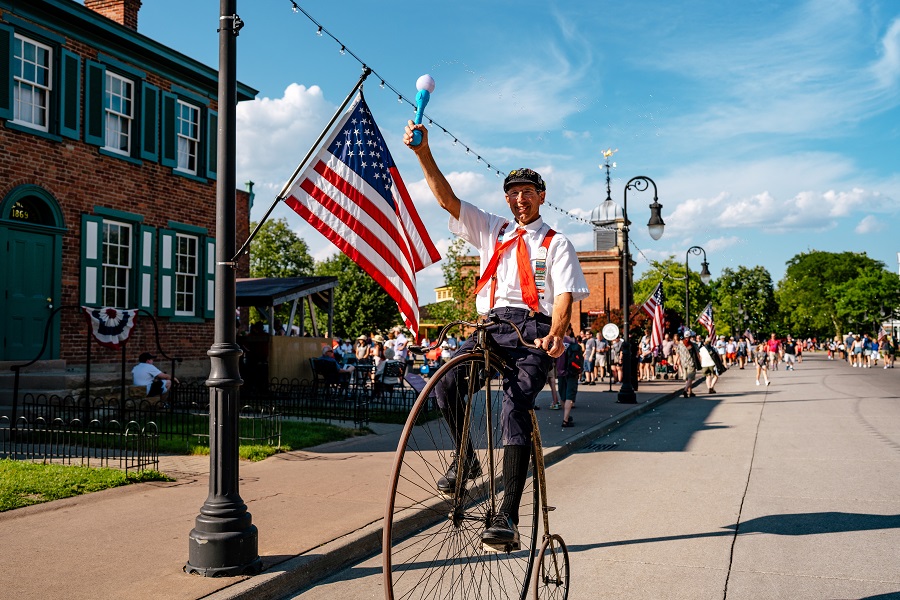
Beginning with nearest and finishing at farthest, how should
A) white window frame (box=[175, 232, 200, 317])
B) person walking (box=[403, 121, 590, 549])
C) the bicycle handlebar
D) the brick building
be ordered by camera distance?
the bicycle handlebar, person walking (box=[403, 121, 590, 549]), the brick building, white window frame (box=[175, 232, 200, 317])

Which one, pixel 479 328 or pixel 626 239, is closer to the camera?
pixel 479 328

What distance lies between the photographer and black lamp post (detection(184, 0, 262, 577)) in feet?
16.6

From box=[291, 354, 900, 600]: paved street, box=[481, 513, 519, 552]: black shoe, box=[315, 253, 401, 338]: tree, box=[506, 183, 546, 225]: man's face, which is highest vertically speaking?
box=[315, 253, 401, 338]: tree

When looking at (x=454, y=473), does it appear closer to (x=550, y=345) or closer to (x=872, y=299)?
(x=550, y=345)

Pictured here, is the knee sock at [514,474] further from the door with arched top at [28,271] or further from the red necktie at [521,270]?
the door with arched top at [28,271]

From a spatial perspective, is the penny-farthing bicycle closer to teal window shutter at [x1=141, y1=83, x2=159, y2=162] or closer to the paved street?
the paved street

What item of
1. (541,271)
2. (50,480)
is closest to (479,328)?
(541,271)

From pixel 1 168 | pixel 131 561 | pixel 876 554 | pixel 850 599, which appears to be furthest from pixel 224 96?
pixel 1 168

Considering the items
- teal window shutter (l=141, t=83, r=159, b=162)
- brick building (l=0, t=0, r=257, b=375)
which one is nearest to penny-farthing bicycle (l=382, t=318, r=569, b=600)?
brick building (l=0, t=0, r=257, b=375)

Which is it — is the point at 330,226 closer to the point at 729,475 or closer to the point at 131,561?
the point at 131,561

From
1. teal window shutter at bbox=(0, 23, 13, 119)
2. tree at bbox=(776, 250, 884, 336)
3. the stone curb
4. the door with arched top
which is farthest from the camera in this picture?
tree at bbox=(776, 250, 884, 336)

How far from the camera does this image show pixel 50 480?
311 inches

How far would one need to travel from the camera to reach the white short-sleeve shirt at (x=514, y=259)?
4684 mm

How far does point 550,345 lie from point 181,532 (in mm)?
3577
